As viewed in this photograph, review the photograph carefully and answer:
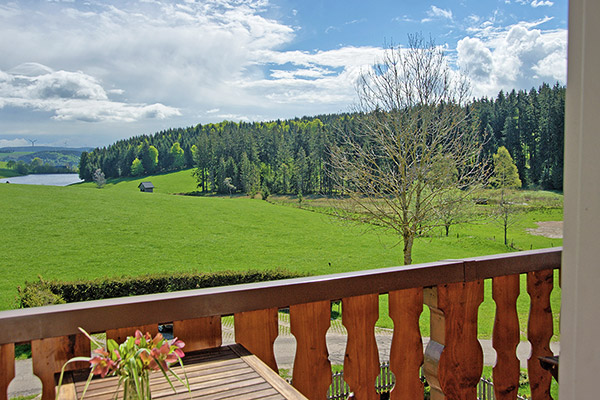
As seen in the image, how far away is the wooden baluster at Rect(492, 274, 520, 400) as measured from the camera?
4.65 ft

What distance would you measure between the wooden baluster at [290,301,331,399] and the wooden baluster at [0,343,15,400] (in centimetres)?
63

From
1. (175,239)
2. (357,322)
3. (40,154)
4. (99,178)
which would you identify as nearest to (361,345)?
(357,322)

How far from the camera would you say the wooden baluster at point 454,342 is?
1.32 m

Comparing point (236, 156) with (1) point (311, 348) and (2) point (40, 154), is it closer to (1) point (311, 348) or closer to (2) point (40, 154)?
(2) point (40, 154)

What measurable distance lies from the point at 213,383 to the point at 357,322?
1.58 feet

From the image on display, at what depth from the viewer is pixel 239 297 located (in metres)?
1.06

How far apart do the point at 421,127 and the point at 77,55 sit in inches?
1523

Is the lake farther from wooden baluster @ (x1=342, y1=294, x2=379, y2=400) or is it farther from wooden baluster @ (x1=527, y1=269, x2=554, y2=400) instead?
wooden baluster @ (x1=527, y1=269, x2=554, y2=400)

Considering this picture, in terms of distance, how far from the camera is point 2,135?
3309 centimetres

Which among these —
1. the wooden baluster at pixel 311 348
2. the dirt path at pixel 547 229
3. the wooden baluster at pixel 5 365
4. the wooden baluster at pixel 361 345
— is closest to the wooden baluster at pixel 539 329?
the wooden baluster at pixel 361 345

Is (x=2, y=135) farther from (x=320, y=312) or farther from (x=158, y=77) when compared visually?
(x=320, y=312)

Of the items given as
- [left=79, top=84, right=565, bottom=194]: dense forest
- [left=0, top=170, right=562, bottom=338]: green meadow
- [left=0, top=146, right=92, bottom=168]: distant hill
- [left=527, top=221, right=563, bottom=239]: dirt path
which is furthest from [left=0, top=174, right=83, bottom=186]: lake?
[left=527, top=221, right=563, bottom=239]: dirt path

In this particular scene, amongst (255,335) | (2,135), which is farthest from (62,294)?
(2,135)

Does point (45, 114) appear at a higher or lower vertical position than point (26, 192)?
higher
